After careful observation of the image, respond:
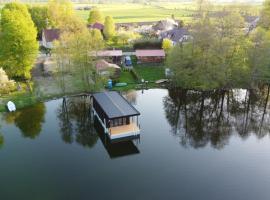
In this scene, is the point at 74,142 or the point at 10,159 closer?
the point at 10,159

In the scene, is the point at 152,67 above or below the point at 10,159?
above

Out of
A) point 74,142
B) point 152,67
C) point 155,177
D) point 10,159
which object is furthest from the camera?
point 152,67

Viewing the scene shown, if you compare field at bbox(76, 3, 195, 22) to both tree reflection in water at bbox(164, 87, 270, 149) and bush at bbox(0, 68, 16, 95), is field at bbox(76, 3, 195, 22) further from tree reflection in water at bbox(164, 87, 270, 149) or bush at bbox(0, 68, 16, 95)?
bush at bbox(0, 68, 16, 95)

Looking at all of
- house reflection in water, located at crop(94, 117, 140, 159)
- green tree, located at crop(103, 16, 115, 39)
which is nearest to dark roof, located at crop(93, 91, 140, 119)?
house reflection in water, located at crop(94, 117, 140, 159)

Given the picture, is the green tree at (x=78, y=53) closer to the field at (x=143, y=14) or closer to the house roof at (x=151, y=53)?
the house roof at (x=151, y=53)

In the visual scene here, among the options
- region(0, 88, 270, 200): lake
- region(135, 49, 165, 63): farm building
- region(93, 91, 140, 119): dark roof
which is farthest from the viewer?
region(135, 49, 165, 63): farm building

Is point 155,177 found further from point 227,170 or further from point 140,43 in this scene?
point 140,43

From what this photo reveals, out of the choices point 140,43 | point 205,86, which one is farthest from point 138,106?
point 140,43
